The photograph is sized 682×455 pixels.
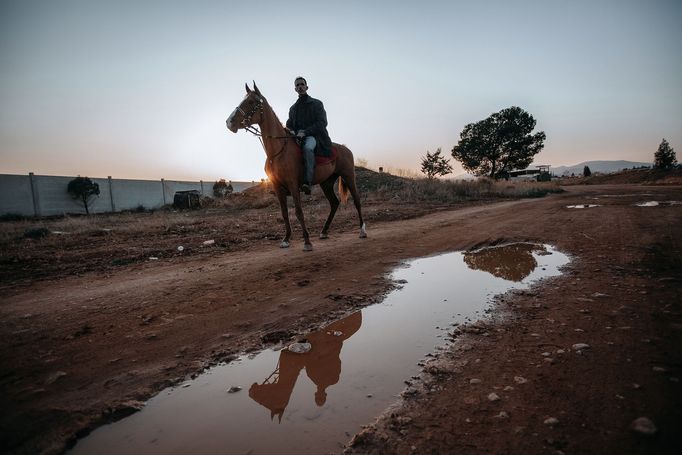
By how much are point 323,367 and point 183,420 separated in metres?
0.73

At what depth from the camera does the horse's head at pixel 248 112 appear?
5012 millimetres

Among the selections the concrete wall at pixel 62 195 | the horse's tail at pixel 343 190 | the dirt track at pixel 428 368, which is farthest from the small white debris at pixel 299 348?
the concrete wall at pixel 62 195

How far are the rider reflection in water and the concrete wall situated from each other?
74.5ft

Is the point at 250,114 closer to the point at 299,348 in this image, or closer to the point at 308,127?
the point at 308,127

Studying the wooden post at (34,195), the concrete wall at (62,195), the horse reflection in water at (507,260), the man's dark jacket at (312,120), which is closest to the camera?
the horse reflection in water at (507,260)

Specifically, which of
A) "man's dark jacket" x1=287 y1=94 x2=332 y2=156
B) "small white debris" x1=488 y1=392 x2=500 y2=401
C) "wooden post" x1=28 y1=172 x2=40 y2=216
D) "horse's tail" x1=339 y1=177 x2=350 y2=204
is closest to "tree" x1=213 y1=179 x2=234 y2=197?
"wooden post" x1=28 y1=172 x2=40 y2=216

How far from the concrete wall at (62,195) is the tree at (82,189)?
1.42ft

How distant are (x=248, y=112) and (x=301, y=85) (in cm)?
111

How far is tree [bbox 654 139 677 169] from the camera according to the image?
3575 centimetres

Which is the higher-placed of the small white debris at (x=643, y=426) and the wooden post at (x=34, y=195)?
the wooden post at (x=34, y=195)

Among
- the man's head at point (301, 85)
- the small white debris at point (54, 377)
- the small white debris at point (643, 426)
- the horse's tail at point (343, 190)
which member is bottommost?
the small white debris at point (643, 426)

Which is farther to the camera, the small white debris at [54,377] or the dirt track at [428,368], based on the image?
the small white debris at [54,377]

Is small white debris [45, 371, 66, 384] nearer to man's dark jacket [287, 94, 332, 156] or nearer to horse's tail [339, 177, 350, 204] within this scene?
man's dark jacket [287, 94, 332, 156]

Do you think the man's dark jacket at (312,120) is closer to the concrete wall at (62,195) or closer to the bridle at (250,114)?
the bridle at (250,114)
